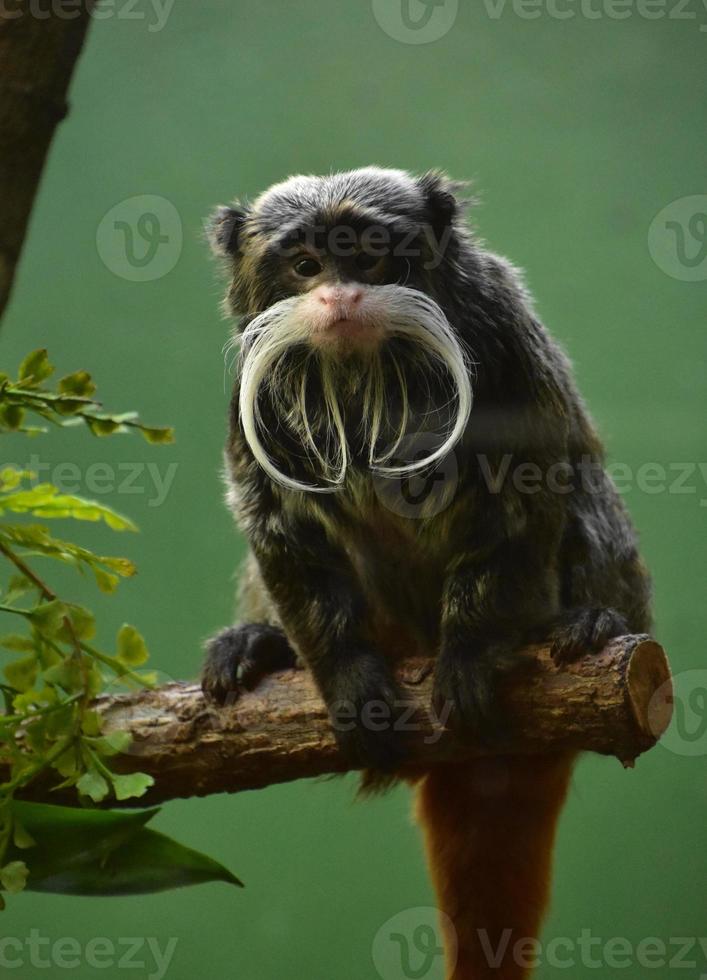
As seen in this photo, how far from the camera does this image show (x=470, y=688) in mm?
1910

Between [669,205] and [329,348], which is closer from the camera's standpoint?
[329,348]

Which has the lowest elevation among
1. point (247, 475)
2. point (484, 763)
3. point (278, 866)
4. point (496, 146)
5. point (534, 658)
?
point (278, 866)

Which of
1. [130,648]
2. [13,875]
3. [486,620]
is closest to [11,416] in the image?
A: [130,648]

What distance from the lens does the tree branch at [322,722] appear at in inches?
71.5

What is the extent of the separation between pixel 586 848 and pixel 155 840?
1707 mm

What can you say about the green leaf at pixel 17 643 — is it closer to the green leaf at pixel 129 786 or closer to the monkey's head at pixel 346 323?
the green leaf at pixel 129 786

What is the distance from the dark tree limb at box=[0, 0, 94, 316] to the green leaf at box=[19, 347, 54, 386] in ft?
0.44

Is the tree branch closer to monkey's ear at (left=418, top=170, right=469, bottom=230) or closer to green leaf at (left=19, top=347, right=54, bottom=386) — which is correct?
green leaf at (left=19, top=347, right=54, bottom=386)

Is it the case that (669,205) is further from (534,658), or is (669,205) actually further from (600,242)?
(534,658)

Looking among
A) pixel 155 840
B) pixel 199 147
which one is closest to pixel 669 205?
pixel 199 147

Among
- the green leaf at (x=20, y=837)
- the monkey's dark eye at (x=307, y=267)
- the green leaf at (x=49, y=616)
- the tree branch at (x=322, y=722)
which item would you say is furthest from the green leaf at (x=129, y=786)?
the monkey's dark eye at (x=307, y=267)

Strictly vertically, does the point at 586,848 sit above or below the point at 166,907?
above

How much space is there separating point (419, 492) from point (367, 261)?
1.55 ft

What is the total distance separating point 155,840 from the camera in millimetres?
1757
